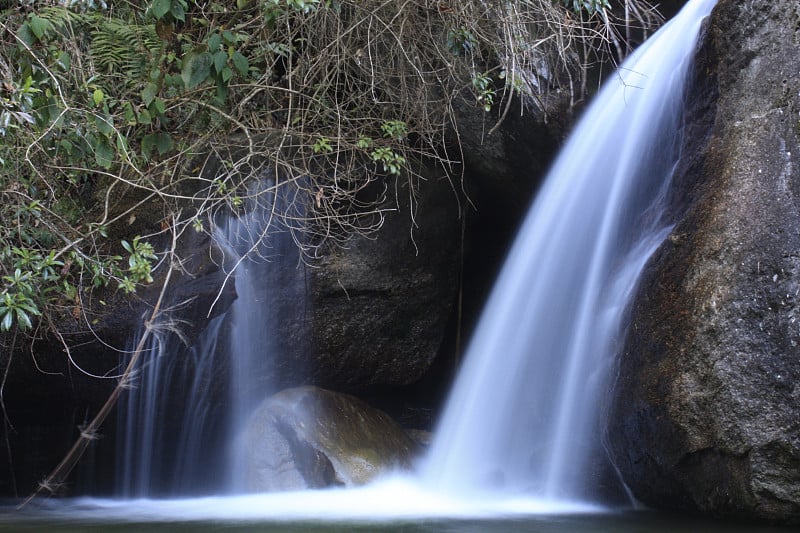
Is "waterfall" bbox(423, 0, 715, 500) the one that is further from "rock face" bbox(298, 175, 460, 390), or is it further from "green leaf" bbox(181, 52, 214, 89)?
"green leaf" bbox(181, 52, 214, 89)

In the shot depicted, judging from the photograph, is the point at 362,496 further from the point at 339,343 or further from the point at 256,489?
the point at 339,343

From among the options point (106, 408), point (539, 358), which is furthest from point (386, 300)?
point (106, 408)

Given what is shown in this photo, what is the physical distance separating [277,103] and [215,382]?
88.9 inches

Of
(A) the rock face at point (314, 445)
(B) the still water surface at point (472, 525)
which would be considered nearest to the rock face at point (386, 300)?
(A) the rock face at point (314, 445)

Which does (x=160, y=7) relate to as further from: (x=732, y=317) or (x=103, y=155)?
(x=732, y=317)

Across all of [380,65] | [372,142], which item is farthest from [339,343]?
[380,65]

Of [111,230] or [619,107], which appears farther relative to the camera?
[111,230]

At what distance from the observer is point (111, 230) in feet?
20.8

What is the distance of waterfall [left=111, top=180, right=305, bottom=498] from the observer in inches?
243

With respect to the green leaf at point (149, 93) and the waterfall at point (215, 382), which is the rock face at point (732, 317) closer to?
the green leaf at point (149, 93)

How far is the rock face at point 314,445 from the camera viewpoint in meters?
5.99

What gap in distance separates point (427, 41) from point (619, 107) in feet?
4.99

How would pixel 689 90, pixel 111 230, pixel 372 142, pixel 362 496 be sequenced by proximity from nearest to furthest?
pixel 689 90 < pixel 362 496 < pixel 372 142 < pixel 111 230

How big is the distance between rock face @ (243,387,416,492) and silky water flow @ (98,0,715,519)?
0.17m
